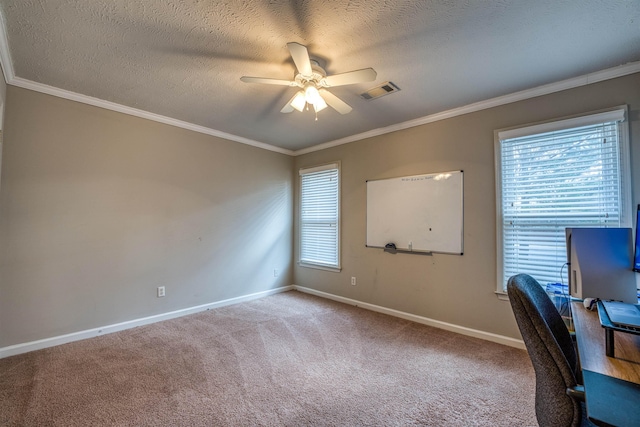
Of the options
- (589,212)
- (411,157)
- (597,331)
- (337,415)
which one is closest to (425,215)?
(411,157)

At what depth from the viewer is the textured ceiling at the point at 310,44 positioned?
5.53 ft

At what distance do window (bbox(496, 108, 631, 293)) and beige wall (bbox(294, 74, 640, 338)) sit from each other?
10 centimetres

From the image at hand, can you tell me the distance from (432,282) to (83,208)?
396cm

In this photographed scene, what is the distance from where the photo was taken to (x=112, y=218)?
9.95 feet

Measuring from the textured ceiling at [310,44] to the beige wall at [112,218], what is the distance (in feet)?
1.61

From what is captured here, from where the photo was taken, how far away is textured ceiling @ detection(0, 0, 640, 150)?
5.53 ft

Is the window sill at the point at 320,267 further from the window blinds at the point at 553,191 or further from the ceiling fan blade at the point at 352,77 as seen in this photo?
the ceiling fan blade at the point at 352,77

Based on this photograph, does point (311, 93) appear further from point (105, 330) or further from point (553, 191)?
point (105, 330)

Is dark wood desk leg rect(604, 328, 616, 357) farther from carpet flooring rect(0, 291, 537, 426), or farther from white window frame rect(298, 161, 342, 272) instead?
white window frame rect(298, 161, 342, 272)

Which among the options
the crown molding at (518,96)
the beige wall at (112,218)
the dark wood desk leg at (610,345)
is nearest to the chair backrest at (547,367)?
the dark wood desk leg at (610,345)

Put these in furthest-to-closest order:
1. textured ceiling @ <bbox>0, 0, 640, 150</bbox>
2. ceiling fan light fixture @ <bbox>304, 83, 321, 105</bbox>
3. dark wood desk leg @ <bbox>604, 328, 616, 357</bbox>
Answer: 1. ceiling fan light fixture @ <bbox>304, 83, 321, 105</bbox>
2. textured ceiling @ <bbox>0, 0, 640, 150</bbox>
3. dark wood desk leg @ <bbox>604, 328, 616, 357</bbox>

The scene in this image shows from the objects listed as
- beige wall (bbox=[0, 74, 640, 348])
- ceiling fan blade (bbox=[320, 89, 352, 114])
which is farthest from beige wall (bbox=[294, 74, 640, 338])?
ceiling fan blade (bbox=[320, 89, 352, 114])

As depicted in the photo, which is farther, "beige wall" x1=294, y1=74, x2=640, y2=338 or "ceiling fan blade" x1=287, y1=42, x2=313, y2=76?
"beige wall" x1=294, y1=74, x2=640, y2=338

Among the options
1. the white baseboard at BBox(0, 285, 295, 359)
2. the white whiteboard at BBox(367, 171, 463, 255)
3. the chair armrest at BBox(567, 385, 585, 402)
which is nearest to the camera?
the chair armrest at BBox(567, 385, 585, 402)
